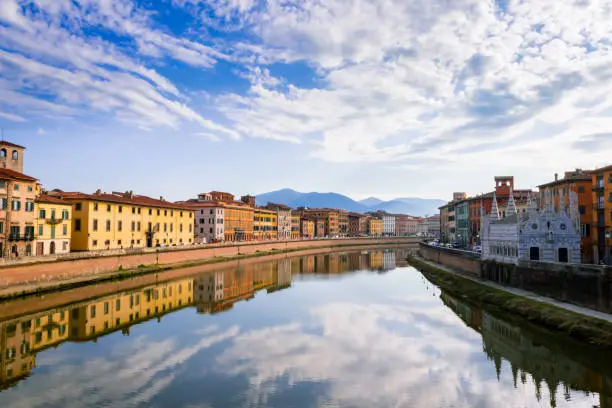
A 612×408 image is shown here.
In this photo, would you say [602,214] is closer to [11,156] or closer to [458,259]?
[458,259]

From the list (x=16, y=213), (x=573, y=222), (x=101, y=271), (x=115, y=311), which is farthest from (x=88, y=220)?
(x=573, y=222)

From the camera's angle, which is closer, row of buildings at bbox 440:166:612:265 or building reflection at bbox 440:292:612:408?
building reflection at bbox 440:292:612:408


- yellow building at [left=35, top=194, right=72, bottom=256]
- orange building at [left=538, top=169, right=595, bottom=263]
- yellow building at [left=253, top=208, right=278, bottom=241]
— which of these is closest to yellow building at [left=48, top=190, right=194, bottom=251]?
yellow building at [left=35, top=194, right=72, bottom=256]

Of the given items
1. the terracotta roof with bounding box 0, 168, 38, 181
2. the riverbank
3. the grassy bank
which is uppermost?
the terracotta roof with bounding box 0, 168, 38, 181

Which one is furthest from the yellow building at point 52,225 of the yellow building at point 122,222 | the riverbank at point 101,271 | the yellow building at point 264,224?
the yellow building at point 264,224

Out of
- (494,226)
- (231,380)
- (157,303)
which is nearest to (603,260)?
(494,226)

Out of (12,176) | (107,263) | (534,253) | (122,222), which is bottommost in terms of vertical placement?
(107,263)

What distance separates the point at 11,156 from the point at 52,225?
944 cm

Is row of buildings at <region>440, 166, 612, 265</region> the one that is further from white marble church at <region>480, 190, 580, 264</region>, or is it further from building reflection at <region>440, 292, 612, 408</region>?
building reflection at <region>440, 292, 612, 408</region>

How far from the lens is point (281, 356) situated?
27875 millimetres

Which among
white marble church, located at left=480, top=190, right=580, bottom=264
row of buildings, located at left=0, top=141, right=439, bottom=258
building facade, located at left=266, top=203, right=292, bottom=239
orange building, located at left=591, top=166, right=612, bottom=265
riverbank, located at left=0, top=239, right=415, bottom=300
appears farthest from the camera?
building facade, located at left=266, top=203, right=292, bottom=239

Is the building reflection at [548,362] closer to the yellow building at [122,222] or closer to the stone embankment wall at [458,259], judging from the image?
the stone embankment wall at [458,259]

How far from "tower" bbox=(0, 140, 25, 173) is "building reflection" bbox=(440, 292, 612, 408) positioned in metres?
53.6

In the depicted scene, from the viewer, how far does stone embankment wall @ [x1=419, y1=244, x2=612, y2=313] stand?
33094 millimetres
